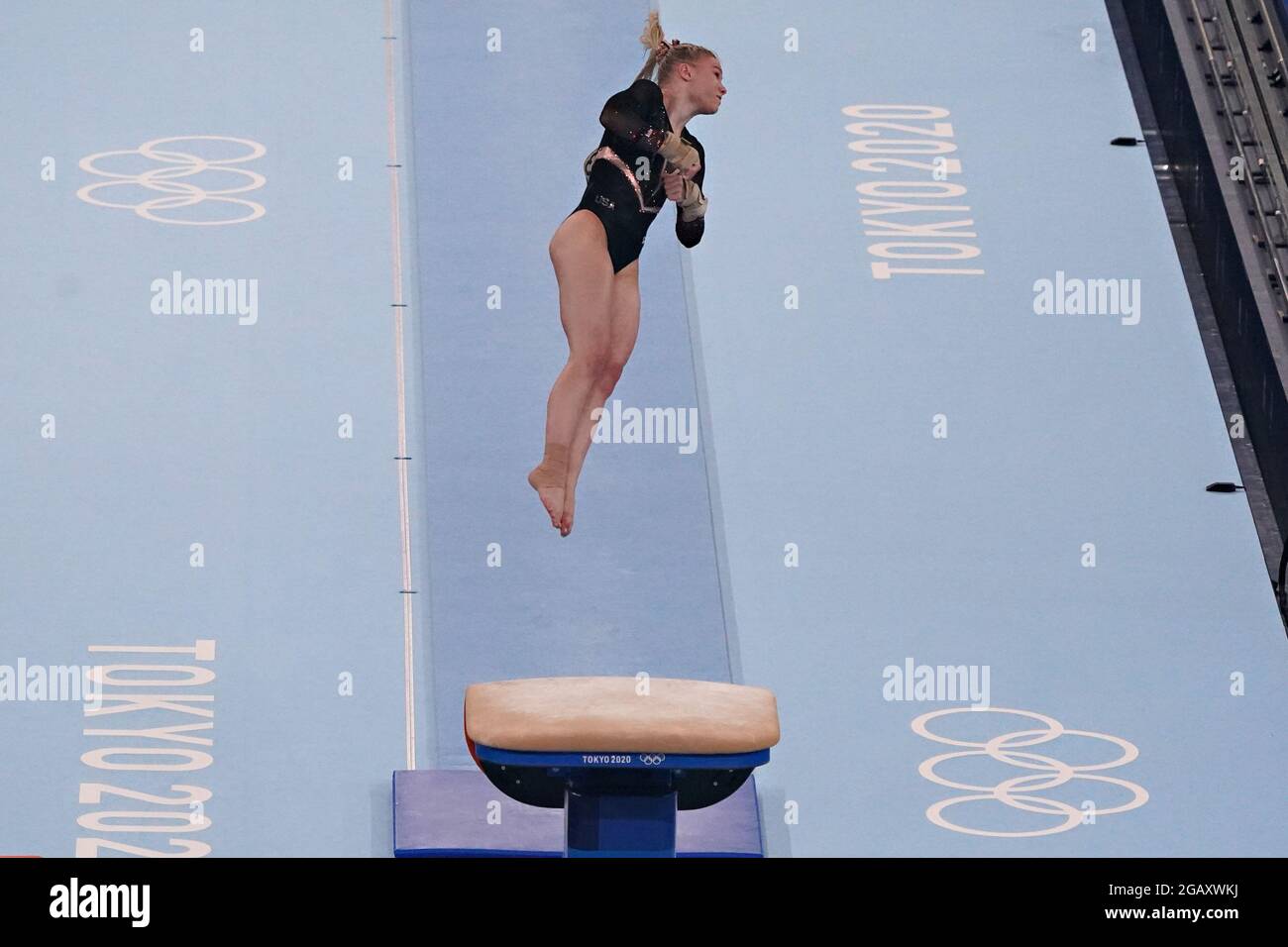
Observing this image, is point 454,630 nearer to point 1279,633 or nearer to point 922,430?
point 922,430

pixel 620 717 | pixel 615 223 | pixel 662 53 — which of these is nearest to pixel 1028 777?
pixel 620 717

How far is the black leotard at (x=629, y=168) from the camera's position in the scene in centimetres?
739

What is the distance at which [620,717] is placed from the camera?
473 centimetres

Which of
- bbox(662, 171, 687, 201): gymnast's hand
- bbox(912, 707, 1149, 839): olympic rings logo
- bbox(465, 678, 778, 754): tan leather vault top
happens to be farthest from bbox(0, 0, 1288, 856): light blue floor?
bbox(465, 678, 778, 754): tan leather vault top

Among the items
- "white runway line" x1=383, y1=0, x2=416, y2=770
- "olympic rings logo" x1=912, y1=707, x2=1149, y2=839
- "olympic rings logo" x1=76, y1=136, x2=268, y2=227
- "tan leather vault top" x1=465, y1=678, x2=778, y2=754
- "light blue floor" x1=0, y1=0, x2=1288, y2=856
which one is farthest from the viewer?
"olympic rings logo" x1=76, y1=136, x2=268, y2=227

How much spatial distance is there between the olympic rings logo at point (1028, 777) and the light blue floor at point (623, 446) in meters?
0.03

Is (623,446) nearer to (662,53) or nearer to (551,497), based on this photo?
(551,497)

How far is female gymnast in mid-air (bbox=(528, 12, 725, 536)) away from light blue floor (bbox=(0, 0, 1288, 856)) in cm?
12

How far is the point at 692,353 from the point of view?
7.76 m

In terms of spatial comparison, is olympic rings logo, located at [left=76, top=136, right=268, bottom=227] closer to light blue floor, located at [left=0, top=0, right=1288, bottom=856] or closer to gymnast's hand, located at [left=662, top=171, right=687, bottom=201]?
light blue floor, located at [left=0, top=0, right=1288, bottom=856]

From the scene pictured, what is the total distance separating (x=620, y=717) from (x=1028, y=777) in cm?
217

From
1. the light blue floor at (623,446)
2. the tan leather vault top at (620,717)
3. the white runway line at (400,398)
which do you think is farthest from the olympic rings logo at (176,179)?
the tan leather vault top at (620,717)

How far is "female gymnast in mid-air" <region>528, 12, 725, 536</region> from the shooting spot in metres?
7.38

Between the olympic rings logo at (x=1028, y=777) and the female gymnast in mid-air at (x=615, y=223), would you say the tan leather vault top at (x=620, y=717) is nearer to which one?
the olympic rings logo at (x=1028, y=777)
